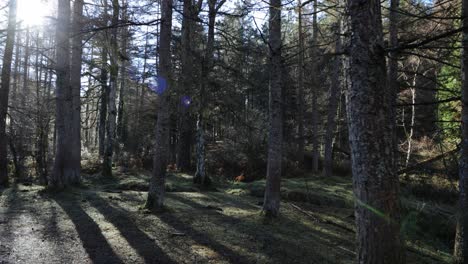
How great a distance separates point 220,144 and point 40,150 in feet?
31.4

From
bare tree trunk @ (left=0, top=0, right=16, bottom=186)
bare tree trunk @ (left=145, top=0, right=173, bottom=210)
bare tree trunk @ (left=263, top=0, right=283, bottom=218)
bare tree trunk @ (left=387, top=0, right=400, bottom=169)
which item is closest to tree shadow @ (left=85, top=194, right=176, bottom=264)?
bare tree trunk @ (left=145, top=0, right=173, bottom=210)

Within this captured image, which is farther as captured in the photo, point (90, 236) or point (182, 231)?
point (182, 231)

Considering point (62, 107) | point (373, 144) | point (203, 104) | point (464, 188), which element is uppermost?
point (203, 104)

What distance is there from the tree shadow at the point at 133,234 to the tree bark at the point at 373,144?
10.0 ft

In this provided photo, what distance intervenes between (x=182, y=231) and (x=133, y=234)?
0.87 metres

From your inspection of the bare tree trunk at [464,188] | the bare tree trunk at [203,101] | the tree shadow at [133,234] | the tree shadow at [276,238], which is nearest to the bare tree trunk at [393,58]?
the bare tree trunk at [464,188]

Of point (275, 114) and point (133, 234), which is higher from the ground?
point (275, 114)

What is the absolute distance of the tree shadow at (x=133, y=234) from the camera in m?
5.19

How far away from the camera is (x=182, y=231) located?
257 inches

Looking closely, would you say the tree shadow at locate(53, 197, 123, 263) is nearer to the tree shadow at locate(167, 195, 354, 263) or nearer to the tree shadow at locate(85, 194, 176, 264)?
the tree shadow at locate(85, 194, 176, 264)

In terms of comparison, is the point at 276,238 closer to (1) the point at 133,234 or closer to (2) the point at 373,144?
(1) the point at 133,234

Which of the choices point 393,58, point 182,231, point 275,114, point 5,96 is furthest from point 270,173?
point 5,96

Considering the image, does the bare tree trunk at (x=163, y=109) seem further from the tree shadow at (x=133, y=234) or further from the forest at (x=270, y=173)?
the tree shadow at (x=133, y=234)

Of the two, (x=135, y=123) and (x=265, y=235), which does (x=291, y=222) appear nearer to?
(x=265, y=235)
